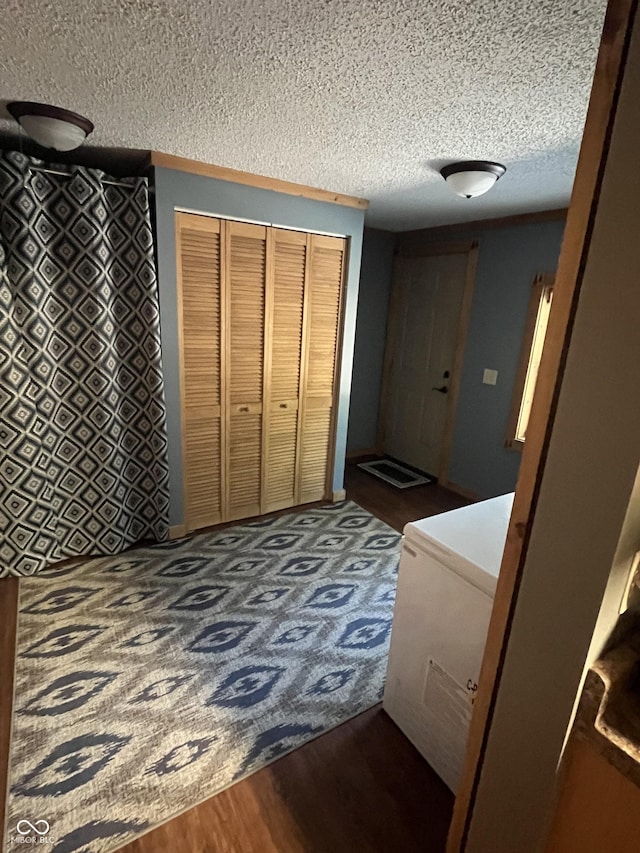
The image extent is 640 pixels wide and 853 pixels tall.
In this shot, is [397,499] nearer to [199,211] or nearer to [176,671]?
[176,671]

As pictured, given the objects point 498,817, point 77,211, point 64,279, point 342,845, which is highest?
point 77,211

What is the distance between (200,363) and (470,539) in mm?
1876

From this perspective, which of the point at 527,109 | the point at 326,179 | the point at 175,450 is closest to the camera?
the point at 527,109

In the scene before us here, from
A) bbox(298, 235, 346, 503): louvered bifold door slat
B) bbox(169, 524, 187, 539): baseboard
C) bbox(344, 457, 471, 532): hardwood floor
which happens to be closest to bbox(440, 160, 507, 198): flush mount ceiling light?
bbox(298, 235, 346, 503): louvered bifold door slat

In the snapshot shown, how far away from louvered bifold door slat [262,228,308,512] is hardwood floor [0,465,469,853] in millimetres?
1736

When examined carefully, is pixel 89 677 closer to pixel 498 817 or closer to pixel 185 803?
pixel 185 803

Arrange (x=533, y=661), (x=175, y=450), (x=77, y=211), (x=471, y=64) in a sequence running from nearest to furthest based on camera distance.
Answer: (x=533, y=661), (x=471, y=64), (x=77, y=211), (x=175, y=450)

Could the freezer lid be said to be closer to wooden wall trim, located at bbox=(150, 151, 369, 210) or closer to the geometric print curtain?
the geometric print curtain

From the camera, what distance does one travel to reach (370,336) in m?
4.41

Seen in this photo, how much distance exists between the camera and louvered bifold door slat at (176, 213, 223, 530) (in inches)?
98.0

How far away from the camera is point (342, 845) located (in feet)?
4.32

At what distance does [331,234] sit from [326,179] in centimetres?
44

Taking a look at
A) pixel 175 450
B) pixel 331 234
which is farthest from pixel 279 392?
pixel 331 234

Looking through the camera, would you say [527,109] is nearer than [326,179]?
Yes
